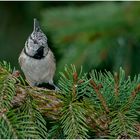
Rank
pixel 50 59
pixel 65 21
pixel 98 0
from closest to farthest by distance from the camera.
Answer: pixel 50 59, pixel 65 21, pixel 98 0

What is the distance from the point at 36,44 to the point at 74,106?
1.14 meters

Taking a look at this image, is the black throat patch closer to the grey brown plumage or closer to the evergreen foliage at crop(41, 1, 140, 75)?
the grey brown plumage

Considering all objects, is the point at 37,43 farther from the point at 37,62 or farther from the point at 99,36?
the point at 99,36

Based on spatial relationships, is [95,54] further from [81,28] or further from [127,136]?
[127,136]

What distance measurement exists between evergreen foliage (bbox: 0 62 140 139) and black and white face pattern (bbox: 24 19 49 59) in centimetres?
65

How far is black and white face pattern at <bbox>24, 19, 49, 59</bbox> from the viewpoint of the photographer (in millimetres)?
3302

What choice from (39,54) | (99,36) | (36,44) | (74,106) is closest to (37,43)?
(36,44)

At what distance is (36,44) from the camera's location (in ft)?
11.8

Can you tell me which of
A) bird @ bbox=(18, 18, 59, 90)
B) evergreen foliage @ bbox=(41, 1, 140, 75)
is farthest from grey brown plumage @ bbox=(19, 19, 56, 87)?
evergreen foliage @ bbox=(41, 1, 140, 75)

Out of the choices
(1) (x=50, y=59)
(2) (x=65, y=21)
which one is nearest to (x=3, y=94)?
(1) (x=50, y=59)

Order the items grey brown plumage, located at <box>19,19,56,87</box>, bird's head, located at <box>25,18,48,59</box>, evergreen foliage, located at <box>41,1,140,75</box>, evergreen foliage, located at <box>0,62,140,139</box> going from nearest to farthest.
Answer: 1. evergreen foliage, located at <box>0,62,140,139</box>
2. bird's head, located at <box>25,18,48,59</box>
3. grey brown plumage, located at <box>19,19,56,87</box>
4. evergreen foliage, located at <box>41,1,140,75</box>

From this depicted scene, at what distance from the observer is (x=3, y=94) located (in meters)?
2.50

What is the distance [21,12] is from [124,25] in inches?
123

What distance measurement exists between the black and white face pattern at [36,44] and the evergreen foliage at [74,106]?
2.14 feet
